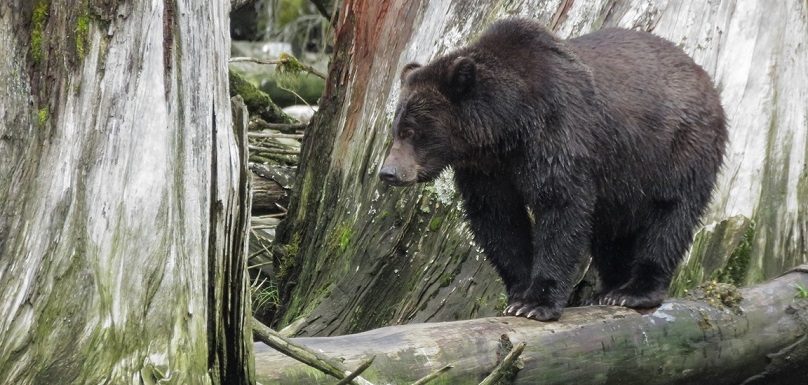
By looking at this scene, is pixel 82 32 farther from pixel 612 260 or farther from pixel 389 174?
pixel 612 260

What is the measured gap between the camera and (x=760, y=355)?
6.58 meters

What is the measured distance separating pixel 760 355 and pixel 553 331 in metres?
1.63

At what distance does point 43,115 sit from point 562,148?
3.25 m

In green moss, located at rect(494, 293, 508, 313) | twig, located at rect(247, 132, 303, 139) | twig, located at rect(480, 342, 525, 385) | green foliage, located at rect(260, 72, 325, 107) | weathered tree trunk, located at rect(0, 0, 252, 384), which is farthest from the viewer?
green foliage, located at rect(260, 72, 325, 107)

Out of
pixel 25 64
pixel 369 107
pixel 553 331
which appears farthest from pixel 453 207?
pixel 25 64

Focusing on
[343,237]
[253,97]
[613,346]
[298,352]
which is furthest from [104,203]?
[253,97]

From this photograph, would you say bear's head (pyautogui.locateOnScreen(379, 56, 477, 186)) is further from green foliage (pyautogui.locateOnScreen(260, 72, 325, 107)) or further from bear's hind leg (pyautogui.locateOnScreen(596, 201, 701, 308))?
green foliage (pyautogui.locateOnScreen(260, 72, 325, 107))

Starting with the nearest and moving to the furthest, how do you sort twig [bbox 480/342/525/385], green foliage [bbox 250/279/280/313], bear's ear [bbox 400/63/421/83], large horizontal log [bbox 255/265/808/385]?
twig [bbox 480/342/525/385]
large horizontal log [bbox 255/265/808/385]
bear's ear [bbox 400/63/421/83]
green foliage [bbox 250/279/280/313]

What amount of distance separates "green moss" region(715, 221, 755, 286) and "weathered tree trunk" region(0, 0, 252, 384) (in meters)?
4.69

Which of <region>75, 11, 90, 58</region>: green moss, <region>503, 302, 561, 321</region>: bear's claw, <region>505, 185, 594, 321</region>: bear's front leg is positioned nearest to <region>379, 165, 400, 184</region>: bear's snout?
<region>505, 185, 594, 321</region>: bear's front leg

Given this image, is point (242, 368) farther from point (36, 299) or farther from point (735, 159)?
point (735, 159)

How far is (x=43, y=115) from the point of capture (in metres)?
3.88

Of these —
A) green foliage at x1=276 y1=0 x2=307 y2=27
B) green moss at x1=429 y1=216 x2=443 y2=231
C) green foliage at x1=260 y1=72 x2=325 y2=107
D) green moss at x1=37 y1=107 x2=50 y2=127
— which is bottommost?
green foliage at x1=260 y1=72 x2=325 y2=107

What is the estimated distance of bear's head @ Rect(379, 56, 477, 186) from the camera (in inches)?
252
